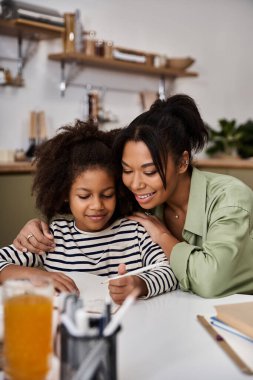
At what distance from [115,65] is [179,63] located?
72cm

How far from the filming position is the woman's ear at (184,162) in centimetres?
164

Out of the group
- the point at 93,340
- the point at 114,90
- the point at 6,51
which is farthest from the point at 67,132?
the point at 114,90

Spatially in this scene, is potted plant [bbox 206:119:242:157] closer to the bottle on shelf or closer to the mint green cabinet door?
the bottle on shelf

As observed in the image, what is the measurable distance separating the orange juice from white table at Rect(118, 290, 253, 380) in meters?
0.16

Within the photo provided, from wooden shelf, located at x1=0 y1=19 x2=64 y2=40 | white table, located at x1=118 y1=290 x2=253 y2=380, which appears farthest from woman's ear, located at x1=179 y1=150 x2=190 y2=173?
wooden shelf, located at x1=0 y1=19 x2=64 y2=40

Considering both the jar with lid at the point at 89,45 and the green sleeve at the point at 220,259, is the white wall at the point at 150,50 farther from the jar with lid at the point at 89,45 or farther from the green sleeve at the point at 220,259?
the green sleeve at the point at 220,259

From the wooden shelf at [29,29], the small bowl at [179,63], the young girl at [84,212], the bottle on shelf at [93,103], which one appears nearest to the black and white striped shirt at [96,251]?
the young girl at [84,212]

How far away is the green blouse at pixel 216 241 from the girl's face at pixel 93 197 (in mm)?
249

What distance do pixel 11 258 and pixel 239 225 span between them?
65cm

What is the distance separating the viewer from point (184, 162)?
1653mm

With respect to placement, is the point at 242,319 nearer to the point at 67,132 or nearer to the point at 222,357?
the point at 222,357

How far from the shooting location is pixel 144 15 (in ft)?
15.3

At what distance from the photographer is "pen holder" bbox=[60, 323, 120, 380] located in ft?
2.07

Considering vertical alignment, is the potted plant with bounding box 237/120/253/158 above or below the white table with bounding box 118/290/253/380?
above
